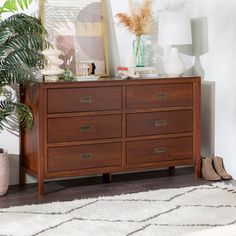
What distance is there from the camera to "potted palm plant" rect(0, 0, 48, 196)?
423cm

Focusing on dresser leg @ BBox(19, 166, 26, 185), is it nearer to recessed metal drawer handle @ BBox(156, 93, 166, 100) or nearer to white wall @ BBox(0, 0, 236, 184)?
white wall @ BBox(0, 0, 236, 184)

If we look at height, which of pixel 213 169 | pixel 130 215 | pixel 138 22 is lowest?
pixel 130 215

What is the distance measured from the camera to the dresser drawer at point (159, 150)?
4.64 meters

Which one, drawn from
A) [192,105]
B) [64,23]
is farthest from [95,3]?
[192,105]

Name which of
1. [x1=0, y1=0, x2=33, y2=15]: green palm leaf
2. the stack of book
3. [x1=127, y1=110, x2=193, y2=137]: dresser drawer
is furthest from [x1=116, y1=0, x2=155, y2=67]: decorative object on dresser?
[x1=0, y1=0, x2=33, y2=15]: green palm leaf

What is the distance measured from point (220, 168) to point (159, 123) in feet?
2.22

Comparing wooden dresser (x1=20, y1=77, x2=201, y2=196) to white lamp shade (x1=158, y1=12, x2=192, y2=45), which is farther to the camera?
white lamp shade (x1=158, y1=12, x2=192, y2=45)

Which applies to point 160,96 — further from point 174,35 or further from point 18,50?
point 18,50

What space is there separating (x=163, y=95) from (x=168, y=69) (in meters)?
0.28

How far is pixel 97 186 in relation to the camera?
4.63 meters

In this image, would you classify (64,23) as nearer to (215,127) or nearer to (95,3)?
(95,3)

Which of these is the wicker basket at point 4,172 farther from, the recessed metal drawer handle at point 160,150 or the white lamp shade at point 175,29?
the white lamp shade at point 175,29

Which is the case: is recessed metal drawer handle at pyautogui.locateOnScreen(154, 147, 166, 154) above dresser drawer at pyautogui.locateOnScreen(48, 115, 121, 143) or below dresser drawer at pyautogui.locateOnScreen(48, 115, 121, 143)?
below

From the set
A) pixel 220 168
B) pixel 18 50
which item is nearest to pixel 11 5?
pixel 18 50
